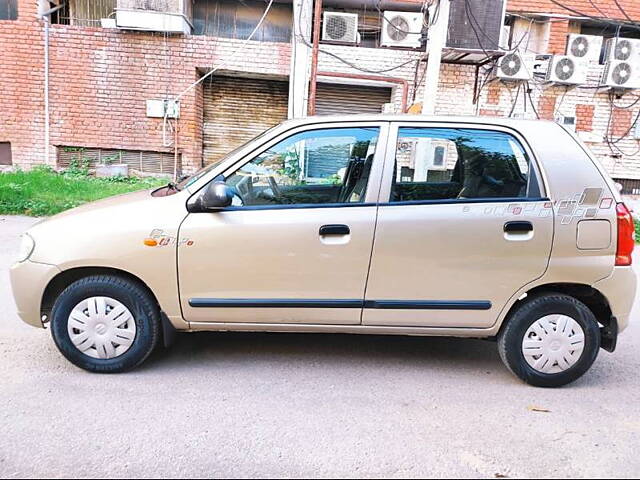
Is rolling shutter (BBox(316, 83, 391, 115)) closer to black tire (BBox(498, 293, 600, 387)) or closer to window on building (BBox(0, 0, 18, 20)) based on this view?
window on building (BBox(0, 0, 18, 20))

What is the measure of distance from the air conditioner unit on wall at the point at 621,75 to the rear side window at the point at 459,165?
31.4 ft

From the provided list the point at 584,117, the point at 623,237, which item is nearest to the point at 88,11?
the point at 584,117

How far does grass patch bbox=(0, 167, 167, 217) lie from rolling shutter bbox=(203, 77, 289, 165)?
167cm

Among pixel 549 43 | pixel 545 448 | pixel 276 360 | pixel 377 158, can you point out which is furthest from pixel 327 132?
pixel 549 43

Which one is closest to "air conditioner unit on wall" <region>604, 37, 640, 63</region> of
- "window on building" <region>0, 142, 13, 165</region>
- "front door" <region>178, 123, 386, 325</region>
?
"front door" <region>178, 123, 386, 325</region>

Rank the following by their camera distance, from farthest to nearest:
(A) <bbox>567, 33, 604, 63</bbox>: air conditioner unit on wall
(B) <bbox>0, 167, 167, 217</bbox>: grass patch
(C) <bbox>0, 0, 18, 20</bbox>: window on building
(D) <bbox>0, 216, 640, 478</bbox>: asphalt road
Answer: (A) <bbox>567, 33, 604, 63</bbox>: air conditioner unit on wall → (C) <bbox>0, 0, 18, 20</bbox>: window on building → (B) <bbox>0, 167, 167, 217</bbox>: grass patch → (D) <bbox>0, 216, 640, 478</bbox>: asphalt road

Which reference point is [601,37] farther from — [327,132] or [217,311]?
[217,311]

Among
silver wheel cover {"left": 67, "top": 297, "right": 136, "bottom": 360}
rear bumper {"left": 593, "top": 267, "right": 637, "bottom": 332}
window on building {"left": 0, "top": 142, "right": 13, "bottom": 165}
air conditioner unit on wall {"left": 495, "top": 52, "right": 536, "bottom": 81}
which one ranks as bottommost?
silver wheel cover {"left": 67, "top": 297, "right": 136, "bottom": 360}

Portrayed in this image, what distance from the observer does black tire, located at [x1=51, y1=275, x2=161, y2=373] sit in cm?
333

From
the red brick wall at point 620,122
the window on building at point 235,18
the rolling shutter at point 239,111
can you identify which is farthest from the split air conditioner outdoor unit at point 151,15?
the red brick wall at point 620,122

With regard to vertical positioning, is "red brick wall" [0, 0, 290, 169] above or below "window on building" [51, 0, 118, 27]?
below

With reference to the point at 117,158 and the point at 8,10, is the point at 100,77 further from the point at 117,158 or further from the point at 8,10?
the point at 8,10

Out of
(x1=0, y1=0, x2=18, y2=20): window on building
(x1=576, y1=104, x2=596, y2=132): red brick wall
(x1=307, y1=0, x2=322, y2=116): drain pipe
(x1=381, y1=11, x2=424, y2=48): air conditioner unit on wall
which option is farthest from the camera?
(x1=576, y1=104, x2=596, y2=132): red brick wall

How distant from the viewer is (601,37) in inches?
428
